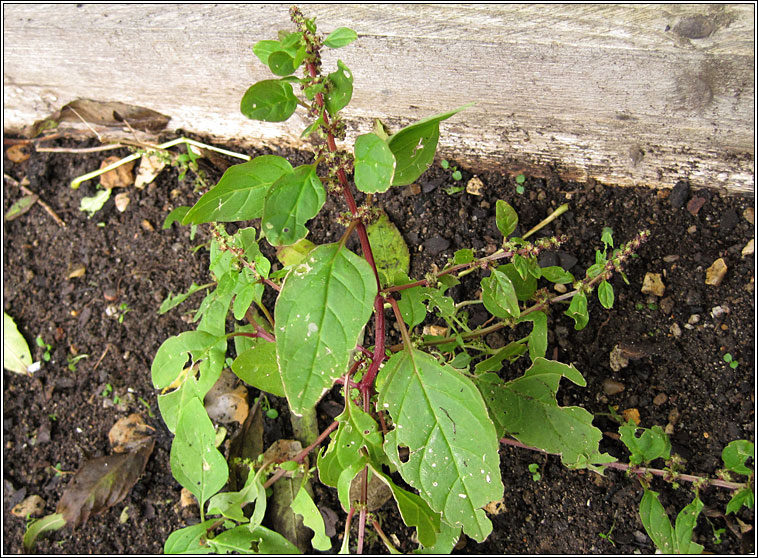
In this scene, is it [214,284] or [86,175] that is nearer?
[214,284]

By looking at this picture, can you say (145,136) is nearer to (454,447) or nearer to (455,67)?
(455,67)

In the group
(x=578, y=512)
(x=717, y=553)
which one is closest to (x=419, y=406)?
(x=578, y=512)

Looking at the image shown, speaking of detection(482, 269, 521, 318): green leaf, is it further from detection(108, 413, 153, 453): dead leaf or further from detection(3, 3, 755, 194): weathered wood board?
detection(108, 413, 153, 453): dead leaf

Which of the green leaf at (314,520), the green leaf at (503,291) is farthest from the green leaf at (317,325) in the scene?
the green leaf at (314,520)

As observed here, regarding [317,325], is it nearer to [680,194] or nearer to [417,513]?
[417,513]

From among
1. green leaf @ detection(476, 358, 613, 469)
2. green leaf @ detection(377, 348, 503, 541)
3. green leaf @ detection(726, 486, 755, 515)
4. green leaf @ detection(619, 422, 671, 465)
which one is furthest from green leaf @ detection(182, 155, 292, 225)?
green leaf @ detection(726, 486, 755, 515)

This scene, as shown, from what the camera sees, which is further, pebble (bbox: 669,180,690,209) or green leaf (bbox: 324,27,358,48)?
pebble (bbox: 669,180,690,209)
